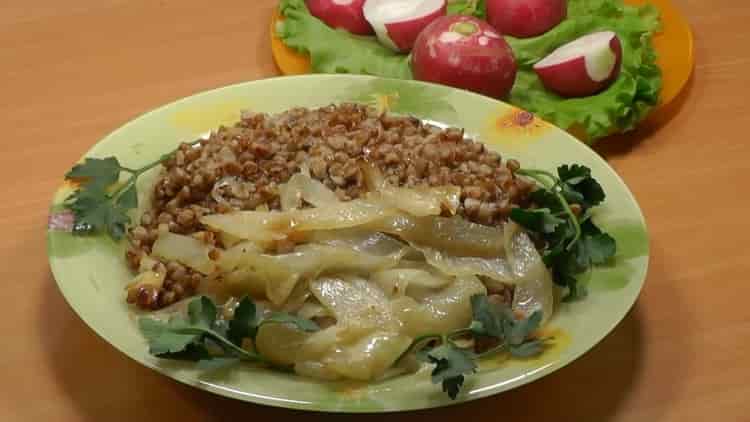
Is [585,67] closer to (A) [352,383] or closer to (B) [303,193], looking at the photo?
(B) [303,193]

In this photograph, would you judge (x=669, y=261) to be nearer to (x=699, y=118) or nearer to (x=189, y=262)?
(x=699, y=118)

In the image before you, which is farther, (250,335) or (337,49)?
(337,49)

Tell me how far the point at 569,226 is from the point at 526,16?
0.76 metres

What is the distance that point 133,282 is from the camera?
1149 mm

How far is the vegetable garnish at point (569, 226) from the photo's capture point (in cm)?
118

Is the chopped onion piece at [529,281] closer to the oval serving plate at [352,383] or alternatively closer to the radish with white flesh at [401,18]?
the oval serving plate at [352,383]

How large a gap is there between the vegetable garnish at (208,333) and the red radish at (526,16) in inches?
39.4

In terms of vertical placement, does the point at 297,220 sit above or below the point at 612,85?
above

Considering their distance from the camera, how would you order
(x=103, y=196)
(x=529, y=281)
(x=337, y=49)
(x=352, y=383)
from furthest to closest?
(x=337, y=49)
(x=103, y=196)
(x=529, y=281)
(x=352, y=383)

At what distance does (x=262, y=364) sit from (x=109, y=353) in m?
0.29

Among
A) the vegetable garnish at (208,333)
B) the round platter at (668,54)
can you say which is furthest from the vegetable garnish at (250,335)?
the round platter at (668,54)

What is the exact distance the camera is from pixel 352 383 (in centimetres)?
104

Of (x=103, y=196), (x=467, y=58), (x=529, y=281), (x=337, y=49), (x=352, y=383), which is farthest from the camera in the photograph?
(x=337, y=49)

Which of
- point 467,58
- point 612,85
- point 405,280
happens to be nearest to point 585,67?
point 612,85
